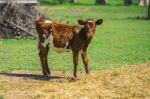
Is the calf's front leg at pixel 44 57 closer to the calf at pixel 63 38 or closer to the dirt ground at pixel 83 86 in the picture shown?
the calf at pixel 63 38

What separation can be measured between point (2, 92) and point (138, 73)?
3.30 m

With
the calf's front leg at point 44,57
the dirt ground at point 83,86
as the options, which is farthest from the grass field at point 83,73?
the calf's front leg at point 44,57

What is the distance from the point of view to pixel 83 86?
13289 mm

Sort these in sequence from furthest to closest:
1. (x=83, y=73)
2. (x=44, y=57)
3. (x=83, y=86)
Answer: (x=83, y=73)
(x=44, y=57)
(x=83, y=86)

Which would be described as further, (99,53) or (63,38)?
(99,53)

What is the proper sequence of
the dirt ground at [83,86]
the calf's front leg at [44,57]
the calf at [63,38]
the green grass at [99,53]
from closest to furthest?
1. the dirt ground at [83,86]
2. the calf at [63,38]
3. the calf's front leg at [44,57]
4. the green grass at [99,53]

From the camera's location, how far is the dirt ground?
12484 millimetres

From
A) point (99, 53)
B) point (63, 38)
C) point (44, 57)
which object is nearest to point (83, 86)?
point (63, 38)

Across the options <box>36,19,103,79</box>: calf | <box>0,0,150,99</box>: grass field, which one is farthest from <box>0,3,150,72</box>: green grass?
<box>36,19,103,79</box>: calf

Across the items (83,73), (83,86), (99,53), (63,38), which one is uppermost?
(63,38)

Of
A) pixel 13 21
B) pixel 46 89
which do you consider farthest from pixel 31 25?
pixel 46 89

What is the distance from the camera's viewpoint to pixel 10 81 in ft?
47.0

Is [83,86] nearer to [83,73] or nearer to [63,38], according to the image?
[63,38]

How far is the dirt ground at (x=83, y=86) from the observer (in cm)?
1248
